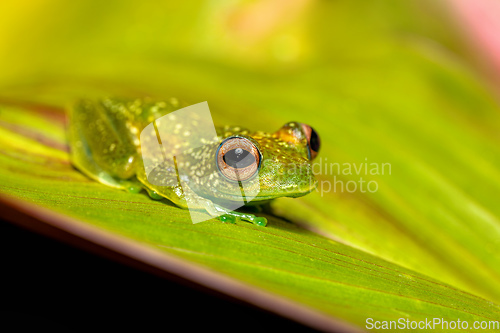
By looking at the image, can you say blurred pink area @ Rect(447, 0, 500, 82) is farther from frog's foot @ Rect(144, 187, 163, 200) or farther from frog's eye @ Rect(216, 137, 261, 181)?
frog's foot @ Rect(144, 187, 163, 200)

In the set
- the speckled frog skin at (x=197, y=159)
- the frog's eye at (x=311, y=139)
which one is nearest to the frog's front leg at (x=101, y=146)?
Result: the speckled frog skin at (x=197, y=159)

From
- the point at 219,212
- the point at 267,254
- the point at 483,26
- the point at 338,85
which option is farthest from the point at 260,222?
the point at 483,26

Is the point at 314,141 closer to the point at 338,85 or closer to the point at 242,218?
the point at 242,218

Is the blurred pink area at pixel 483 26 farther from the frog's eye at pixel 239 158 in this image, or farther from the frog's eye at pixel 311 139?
the frog's eye at pixel 239 158

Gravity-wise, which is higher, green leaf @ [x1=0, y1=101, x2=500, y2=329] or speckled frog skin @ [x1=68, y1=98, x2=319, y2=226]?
speckled frog skin @ [x1=68, y1=98, x2=319, y2=226]

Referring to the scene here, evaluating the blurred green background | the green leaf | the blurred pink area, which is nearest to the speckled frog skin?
the green leaf

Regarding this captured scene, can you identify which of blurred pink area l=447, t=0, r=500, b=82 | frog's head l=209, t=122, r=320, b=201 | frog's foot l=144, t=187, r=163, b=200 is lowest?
frog's foot l=144, t=187, r=163, b=200

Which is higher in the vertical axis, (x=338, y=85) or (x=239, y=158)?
(x=338, y=85)

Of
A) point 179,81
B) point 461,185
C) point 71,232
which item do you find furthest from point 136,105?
point 461,185
